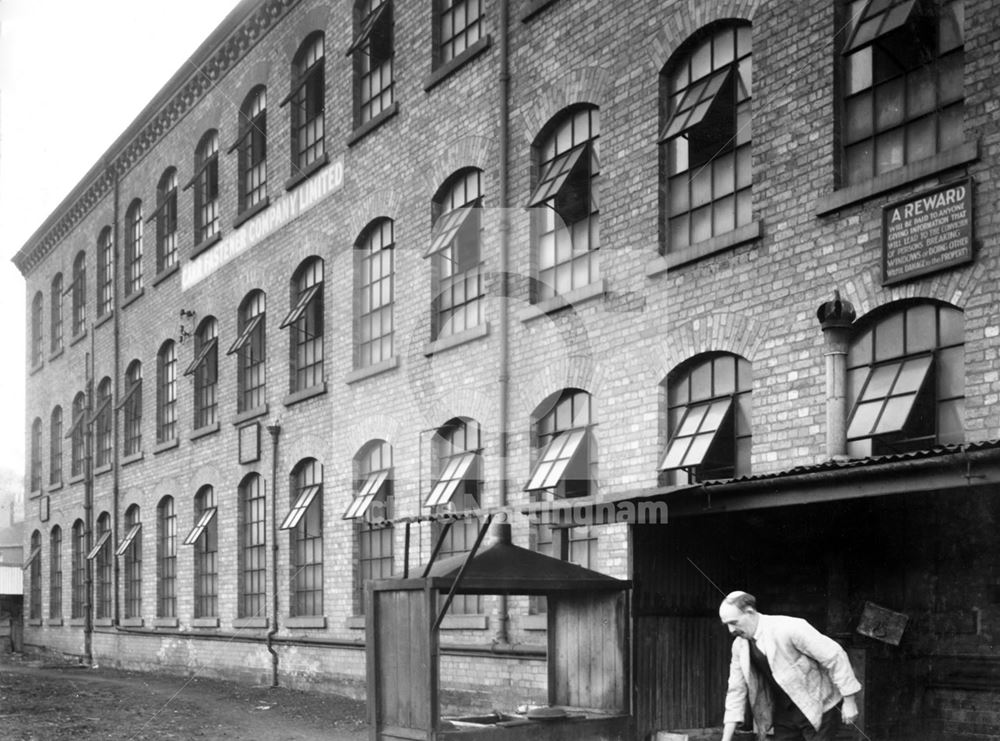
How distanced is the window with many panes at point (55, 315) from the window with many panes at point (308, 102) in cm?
1615

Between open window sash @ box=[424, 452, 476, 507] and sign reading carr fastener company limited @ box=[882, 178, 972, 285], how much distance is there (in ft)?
23.2

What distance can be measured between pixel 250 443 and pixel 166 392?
5.44 m

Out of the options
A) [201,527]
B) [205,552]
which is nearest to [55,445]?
[205,552]

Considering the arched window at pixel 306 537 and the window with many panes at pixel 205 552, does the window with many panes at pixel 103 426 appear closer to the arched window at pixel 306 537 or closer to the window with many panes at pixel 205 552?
the window with many panes at pixel 205 552

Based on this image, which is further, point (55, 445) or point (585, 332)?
point (55, 445)

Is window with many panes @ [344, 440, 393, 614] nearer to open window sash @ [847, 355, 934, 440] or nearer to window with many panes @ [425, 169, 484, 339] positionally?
window with many panes @ [425, 169, 484, 339]

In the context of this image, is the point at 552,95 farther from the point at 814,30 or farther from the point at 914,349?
the point at 914,349

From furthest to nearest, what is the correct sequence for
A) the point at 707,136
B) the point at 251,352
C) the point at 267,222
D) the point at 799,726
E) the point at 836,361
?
the point at 251,352 → the point at 267,222 → the point at 707,136 → the point at 836,361 → the point at 799,726

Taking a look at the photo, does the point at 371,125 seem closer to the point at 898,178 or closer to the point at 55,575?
the point at 898,178

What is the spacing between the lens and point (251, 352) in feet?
76.6

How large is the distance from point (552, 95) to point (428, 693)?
8.01m

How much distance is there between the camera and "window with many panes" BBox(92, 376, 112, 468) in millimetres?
30875

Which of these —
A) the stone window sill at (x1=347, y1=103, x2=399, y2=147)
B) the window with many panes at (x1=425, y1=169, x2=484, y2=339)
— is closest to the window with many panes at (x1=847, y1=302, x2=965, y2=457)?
the window with many panes at (x1=425, y1=169, x2=484, y2=339)

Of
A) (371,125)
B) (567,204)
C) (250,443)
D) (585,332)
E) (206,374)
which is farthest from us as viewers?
(206,374)
